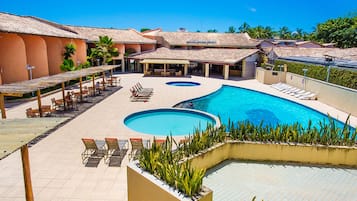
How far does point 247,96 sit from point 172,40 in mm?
24423

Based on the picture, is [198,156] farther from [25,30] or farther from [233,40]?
[233,40]

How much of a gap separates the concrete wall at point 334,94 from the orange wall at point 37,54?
2856cm

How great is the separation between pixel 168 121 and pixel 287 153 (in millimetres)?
8798

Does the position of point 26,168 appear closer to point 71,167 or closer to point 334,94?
point 71,167

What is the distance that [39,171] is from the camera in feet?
30.4

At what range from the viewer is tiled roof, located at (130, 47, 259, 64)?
36.8m

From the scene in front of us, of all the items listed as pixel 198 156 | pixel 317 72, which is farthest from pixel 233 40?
pixel 198 156

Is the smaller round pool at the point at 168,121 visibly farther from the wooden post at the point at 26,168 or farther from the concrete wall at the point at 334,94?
the concrete wall at the point at 334,94

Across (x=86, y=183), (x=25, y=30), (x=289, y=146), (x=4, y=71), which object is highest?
(x=25, y=30)

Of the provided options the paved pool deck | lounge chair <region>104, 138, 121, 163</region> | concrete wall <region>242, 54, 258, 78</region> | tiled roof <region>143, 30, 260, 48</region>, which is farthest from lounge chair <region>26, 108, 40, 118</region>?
tiled roof <region>143, 30, 260, 48</region>

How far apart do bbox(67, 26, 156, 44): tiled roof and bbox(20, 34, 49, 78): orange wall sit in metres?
10.8

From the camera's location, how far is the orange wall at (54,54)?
29219 mm

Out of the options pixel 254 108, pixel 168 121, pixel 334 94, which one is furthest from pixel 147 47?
pixel 334 94

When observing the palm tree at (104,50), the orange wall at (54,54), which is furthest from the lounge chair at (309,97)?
the orange wall at (54,54)
